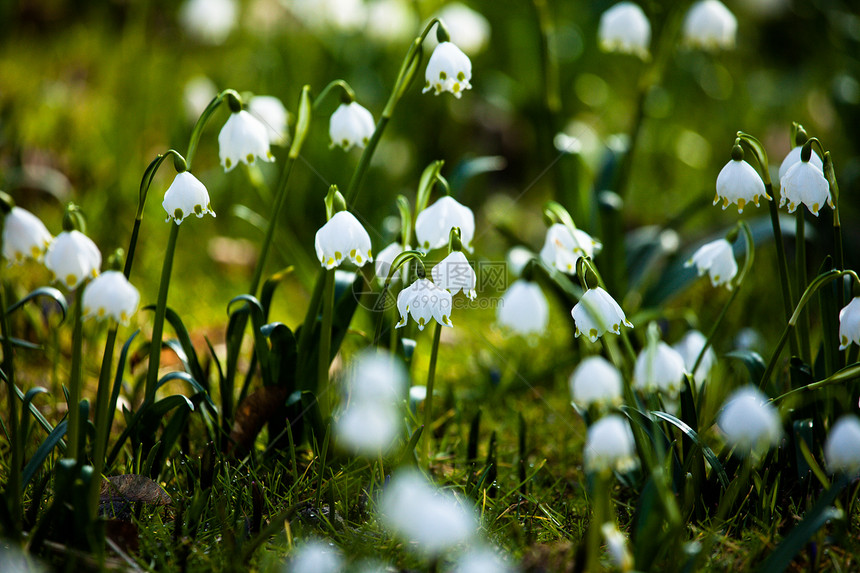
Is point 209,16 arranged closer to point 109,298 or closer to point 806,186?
point 109,298

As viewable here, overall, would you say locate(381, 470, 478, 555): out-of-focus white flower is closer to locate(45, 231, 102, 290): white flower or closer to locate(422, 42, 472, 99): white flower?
locate(45, 231, 102, 290): white flower

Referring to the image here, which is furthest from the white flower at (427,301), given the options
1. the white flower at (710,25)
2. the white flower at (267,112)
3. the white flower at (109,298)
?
the white flower at (710,25)

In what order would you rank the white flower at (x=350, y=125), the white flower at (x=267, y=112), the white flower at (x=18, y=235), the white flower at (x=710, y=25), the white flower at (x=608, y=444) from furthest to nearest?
the white flower at (x=710, y=25) → the white flower at (x=267, y=112) → the white flower at (x=350, y=125) → the white flower at (x=18, y=235) → the white flower at (x=608, y=444)

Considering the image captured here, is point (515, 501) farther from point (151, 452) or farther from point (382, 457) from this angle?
point (151, 452)

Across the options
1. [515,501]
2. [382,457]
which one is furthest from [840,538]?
[382,457]

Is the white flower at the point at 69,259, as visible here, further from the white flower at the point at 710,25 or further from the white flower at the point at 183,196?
the white flower at the point at 710,25

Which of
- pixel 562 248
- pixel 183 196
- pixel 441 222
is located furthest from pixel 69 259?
pixel 562 248
